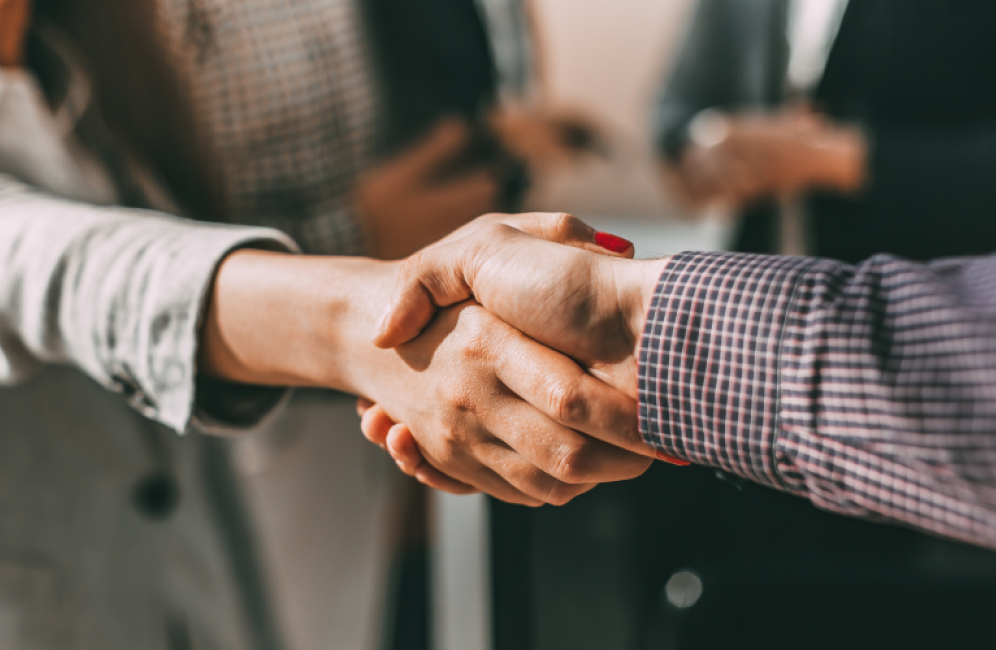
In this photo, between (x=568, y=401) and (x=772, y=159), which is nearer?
(x=568, y=401)

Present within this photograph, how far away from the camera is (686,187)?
659mm

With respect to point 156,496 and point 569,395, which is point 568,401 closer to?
point 569,395

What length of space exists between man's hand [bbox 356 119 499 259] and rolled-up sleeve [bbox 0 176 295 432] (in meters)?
0.12

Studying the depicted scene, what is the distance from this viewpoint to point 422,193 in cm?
47

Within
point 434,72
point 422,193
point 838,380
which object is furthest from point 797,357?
point 434,72

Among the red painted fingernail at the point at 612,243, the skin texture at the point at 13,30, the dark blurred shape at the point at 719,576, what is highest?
the skin texture at the point at 13,30

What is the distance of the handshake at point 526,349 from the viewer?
0.73 ft

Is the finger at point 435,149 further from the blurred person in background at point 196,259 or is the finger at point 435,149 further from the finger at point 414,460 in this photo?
the finger at point 414,460

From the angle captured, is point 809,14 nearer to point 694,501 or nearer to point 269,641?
point 694,501

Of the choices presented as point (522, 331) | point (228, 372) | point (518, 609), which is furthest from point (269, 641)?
point (522, 331)

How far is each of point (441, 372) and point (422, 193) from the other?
25 cm

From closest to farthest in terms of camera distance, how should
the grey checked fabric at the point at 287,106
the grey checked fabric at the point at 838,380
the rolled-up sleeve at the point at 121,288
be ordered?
the grey checked fabric at the point at 838,380, the rolled-up sleeve at the point at 121,288, the grey checked fabric at the point at 287,106

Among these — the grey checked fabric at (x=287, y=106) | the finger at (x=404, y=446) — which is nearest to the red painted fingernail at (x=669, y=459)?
the finger at (x=404, y=446)

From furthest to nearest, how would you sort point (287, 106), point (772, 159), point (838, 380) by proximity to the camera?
point (772, 159)
point (287, 106)
point (838, 380)
